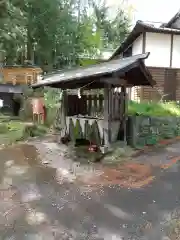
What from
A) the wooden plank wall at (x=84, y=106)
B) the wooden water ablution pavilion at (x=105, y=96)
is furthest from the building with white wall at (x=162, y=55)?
the wooden water ablution pavilion at (x=105, y=96)

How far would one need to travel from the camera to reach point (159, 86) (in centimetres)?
1783

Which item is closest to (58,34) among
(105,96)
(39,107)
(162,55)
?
(39,107)

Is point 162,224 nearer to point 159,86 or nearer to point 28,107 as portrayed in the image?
point 159,86

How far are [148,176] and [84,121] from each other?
3.64m

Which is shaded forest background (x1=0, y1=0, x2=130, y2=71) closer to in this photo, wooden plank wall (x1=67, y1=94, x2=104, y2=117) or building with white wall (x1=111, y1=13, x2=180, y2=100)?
building with white wall (x1=111, y1=13, x2=180, y2=100)

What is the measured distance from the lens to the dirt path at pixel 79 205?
165 inches

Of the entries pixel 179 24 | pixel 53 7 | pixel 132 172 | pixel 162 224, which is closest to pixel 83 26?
pixel 53 7

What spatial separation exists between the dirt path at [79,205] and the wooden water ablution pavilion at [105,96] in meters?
1.67

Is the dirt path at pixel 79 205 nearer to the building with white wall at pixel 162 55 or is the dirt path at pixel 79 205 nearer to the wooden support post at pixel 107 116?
the wooden support post at pixel 107 116

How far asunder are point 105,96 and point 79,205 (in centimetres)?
437

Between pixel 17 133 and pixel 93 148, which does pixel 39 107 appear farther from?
pixel 93 148

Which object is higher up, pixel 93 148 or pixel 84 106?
pixel 84 106

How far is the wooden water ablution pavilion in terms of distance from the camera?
7.88m

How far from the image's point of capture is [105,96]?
28.5 ft
